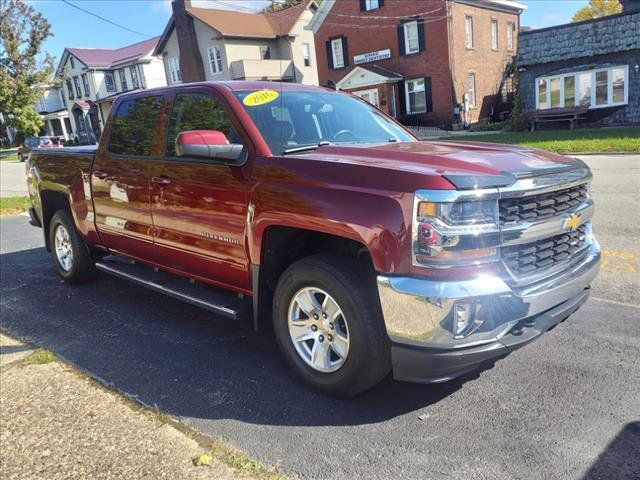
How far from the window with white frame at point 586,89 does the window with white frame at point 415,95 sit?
6.50 metres

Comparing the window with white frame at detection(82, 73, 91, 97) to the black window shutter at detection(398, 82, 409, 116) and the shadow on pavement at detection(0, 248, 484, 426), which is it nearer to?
the black window shutter at detection(398, 82, 409, 116)

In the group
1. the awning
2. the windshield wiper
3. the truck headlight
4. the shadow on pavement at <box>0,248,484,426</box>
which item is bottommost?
the shadow on pavement at <box>0,248,484,426</box>

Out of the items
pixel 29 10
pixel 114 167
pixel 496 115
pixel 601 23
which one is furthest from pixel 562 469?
pixel 29 10

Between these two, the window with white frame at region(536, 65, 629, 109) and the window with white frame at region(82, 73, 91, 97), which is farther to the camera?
the window with white frame at region(82, 73, 91, 97)

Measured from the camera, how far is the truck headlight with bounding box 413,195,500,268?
2.87m

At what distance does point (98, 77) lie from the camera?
49.8 meters

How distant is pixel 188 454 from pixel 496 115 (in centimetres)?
3143

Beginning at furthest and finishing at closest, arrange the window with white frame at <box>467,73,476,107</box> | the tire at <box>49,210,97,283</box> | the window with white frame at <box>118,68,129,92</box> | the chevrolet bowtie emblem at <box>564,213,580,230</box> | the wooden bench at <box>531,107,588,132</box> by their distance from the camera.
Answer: the window with white frame at <box>118,68,129,92</box> < the window with white frame at <box>467,73,476,107</box> < the wooden bench at <box>531,107,588,132</box> < the tire at <box>49,210,97,283</box> < the chevrolet bowtie emblem at <box>564,213,580,230</box>

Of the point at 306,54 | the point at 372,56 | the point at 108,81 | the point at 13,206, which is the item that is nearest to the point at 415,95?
the point at 372,56

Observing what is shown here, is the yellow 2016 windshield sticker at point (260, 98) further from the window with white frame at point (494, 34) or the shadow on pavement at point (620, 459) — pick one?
the window with white frame at point (494, 34)

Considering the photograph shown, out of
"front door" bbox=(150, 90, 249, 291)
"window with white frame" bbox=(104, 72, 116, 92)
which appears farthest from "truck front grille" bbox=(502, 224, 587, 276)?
"window with white frame" bbox=(104, 72, 116, 92)

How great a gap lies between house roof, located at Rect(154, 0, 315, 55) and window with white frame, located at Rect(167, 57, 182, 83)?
1.38 meters

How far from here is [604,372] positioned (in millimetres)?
3584

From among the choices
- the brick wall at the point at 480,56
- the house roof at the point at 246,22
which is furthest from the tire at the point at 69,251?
the house roof at the point at 246,22
